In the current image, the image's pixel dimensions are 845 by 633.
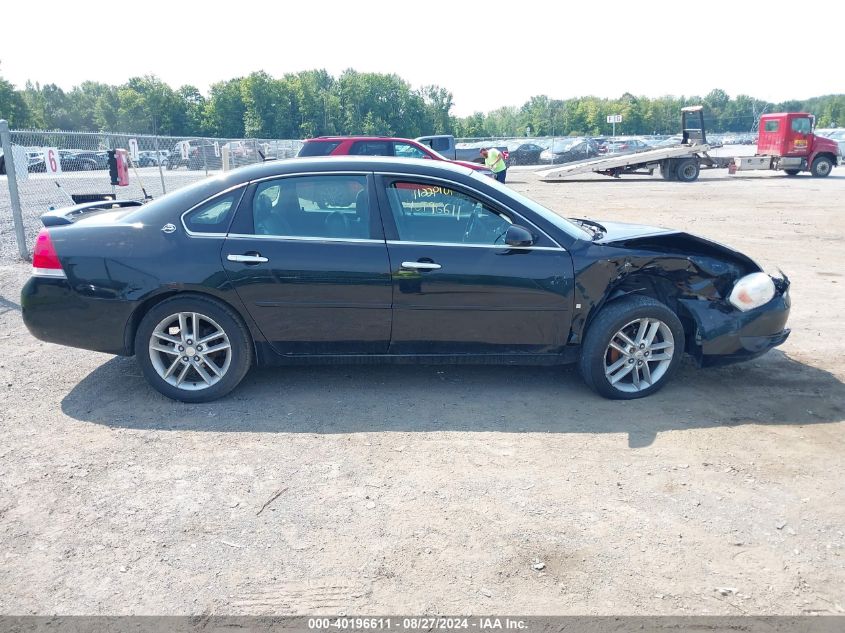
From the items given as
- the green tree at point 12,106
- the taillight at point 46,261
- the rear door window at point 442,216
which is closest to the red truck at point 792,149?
the rear door window at point 442,216

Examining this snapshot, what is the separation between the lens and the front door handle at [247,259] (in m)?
4.52

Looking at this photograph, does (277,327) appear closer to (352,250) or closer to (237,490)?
(352,250)

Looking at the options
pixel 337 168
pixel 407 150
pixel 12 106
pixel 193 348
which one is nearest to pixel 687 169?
pixel 407 150

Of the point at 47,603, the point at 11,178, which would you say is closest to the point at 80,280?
the point at 47,603

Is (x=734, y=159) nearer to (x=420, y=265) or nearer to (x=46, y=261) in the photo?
(x=420, y=265)

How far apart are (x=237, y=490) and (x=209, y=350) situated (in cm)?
135

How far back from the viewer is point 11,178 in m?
9.18

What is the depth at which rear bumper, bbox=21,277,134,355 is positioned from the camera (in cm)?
454

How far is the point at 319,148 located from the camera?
55.9 ft

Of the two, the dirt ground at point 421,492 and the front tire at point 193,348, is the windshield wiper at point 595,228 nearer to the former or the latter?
the dirt ground at point 421,492

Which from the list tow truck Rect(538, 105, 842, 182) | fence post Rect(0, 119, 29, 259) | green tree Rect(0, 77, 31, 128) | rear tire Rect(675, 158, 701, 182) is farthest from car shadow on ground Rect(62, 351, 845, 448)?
green tree Rect(0, 77, 31, 128)

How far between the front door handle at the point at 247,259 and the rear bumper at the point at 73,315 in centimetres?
74

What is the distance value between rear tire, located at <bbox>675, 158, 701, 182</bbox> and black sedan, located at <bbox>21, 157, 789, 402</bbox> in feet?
83.8

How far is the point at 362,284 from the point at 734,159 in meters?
28.6
